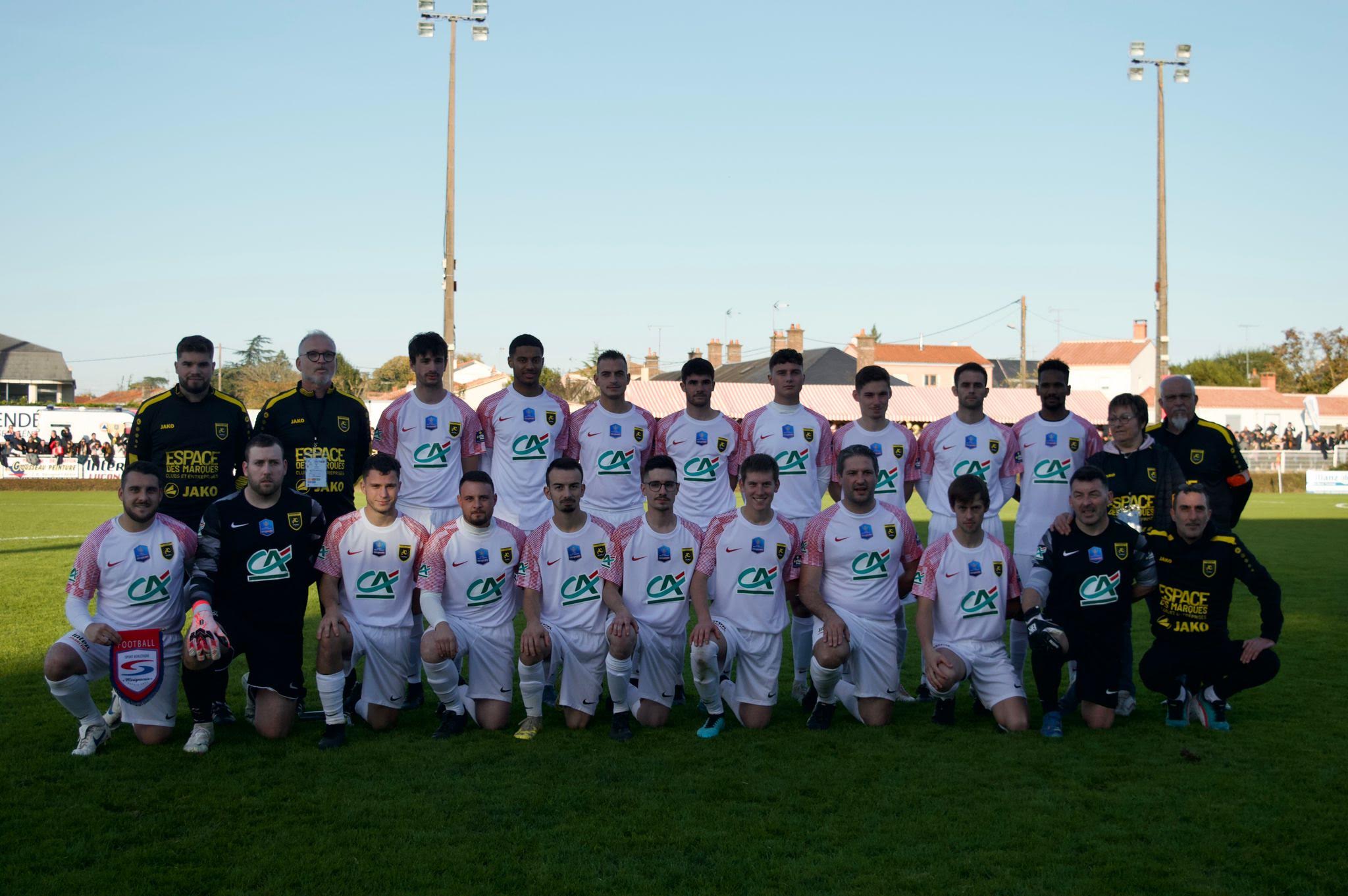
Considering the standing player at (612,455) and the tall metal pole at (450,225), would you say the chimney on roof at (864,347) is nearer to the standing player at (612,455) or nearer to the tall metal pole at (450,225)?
the tall metal pole at (450,225)

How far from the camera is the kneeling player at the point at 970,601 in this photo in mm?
5859

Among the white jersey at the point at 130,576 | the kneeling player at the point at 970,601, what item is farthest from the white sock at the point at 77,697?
the kneeling player at the point at 970,601

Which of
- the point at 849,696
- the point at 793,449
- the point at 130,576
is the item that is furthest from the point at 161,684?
the point at 793,449

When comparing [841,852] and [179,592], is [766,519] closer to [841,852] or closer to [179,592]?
[841,852]

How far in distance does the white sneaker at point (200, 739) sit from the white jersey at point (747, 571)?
8.81ft

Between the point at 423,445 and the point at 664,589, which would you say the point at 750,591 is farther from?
the point at 423,445

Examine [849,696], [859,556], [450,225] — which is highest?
[450,225]

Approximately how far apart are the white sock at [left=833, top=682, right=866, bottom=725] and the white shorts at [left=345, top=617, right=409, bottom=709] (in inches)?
95.6

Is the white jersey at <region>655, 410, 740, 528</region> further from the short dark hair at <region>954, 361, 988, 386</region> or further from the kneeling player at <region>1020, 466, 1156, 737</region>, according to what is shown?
the kneeling player at <region>1020, 466, 1156, 737</region>

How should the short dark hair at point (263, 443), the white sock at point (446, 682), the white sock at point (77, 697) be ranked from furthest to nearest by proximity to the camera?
1. the short dark hair at point (263, 443)
2. the white sock at point (446, 682)
3. the white sock at point (77, 697)

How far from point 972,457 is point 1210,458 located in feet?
4.87

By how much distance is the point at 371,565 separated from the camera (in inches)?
230

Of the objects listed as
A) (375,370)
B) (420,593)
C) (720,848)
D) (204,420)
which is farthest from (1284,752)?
(375,370)

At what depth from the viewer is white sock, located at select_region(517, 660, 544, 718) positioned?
223 inches
